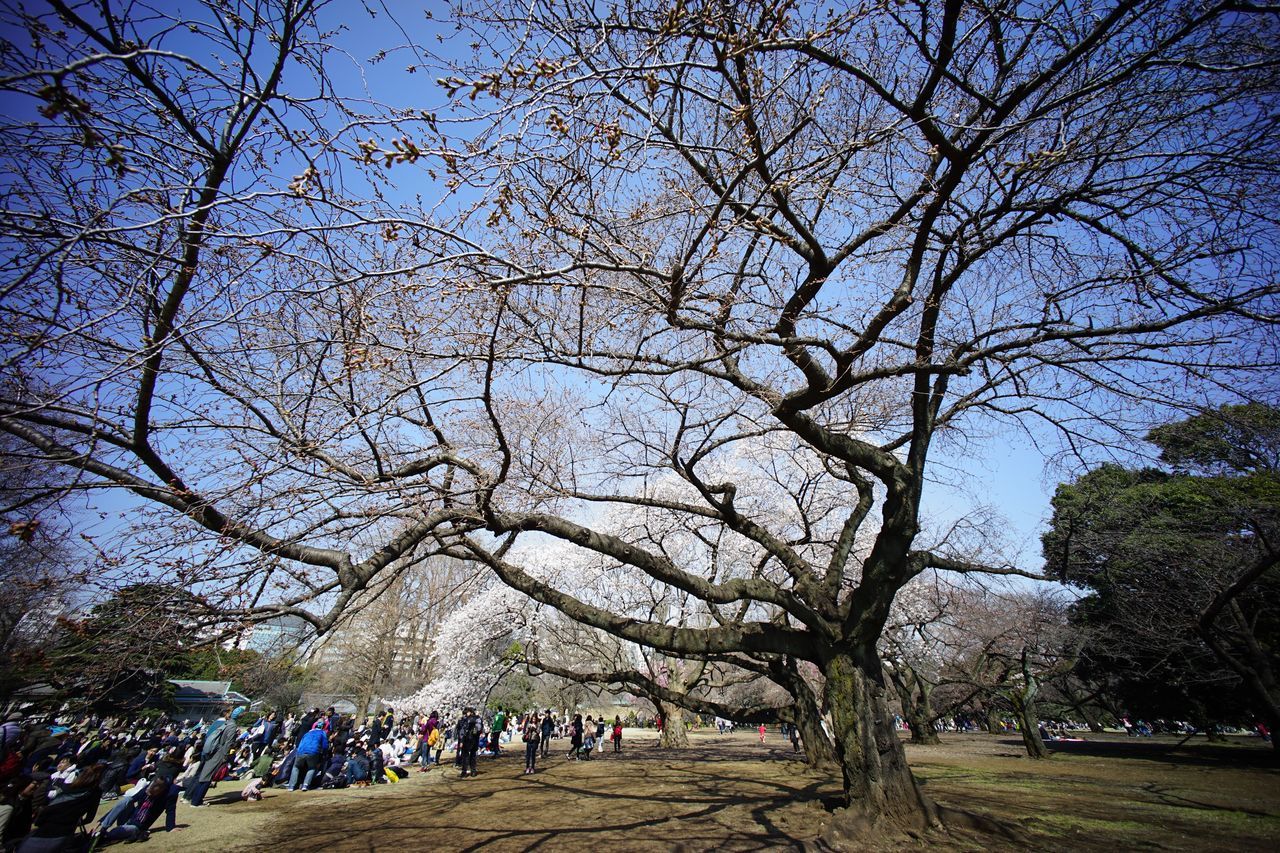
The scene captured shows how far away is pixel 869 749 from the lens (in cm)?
577

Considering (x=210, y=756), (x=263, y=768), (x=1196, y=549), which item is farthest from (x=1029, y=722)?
(x=210, y=756)

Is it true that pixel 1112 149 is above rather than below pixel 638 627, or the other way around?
above

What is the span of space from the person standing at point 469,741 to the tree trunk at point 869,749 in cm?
966

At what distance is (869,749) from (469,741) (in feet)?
33.9

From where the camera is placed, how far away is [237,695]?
20875mm

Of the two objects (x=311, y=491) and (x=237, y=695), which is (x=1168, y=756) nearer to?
(x=311, y=491)

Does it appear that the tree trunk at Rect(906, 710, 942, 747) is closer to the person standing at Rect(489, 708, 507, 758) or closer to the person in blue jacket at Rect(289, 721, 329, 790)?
the person standing at Rect(489, 708, 507, 758)

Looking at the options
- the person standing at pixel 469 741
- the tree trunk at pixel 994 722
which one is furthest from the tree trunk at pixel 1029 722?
the tree trunk at pixel 994 722

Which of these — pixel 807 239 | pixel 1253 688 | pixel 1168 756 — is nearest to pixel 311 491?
pixel 807 239

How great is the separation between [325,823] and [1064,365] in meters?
10.4

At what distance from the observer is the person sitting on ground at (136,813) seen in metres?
5.93

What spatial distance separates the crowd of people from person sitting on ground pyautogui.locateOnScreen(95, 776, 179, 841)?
1cm

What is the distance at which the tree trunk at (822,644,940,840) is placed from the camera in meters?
5.50

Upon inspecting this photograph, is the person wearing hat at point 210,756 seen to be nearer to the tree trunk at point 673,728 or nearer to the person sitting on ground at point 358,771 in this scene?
the person sitting on ground at point 358,771
